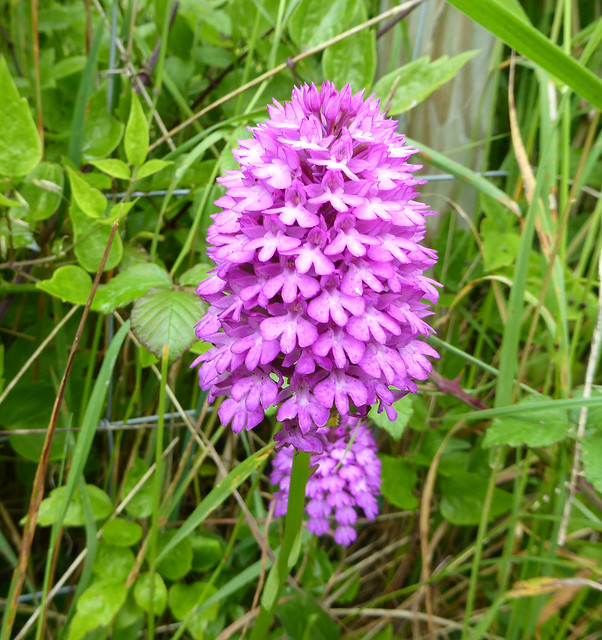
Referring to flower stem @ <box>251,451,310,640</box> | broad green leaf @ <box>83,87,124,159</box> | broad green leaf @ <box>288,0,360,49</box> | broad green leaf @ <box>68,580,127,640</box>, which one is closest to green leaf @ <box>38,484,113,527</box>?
broad green leaf @ <box>68,580,127,640</box>

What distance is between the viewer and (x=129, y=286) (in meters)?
0.99

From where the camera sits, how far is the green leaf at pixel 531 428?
3.28ft

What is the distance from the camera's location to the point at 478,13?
70 cm

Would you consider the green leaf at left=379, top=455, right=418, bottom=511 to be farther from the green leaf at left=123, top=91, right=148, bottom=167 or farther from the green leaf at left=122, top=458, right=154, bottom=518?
the green leaf at left=123, top=91, right=148, bottom=167

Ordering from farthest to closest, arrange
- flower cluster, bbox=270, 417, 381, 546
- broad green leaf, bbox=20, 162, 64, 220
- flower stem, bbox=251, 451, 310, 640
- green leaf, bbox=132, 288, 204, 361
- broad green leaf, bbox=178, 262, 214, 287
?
flower cluster, bbox=270, 417, 381, 546 → broad green leaf, bbox=20, 162, 64, 220 → broad green leaf, bbox=178, 262, 214, 287 → green leaf, bbox=132, 288, 204, 361 → flower stem, bbox=251, 451, 310, 640

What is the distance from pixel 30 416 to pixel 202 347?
502 millimetres

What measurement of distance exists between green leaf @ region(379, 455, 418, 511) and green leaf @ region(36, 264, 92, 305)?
0.75m

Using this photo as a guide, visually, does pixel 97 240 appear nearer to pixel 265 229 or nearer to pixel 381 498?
pixel 265 229

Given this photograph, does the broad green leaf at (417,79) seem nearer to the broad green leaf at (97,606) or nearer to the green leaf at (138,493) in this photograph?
the green leaf at (138,493)

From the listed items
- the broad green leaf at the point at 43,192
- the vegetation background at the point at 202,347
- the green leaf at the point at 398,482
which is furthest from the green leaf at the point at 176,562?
the broad green leaf at the point at 43,192

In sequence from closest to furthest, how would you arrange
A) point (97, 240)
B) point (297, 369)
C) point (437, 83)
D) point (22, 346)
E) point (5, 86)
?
point (297, 369)
point (5, 86)
point (97, 240)
point (437, 83)
point (22, 346)

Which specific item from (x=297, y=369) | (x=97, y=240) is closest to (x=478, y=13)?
(x=297, y=369)

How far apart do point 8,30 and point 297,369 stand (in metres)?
1.28

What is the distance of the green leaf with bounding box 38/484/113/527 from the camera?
1.11 metres
